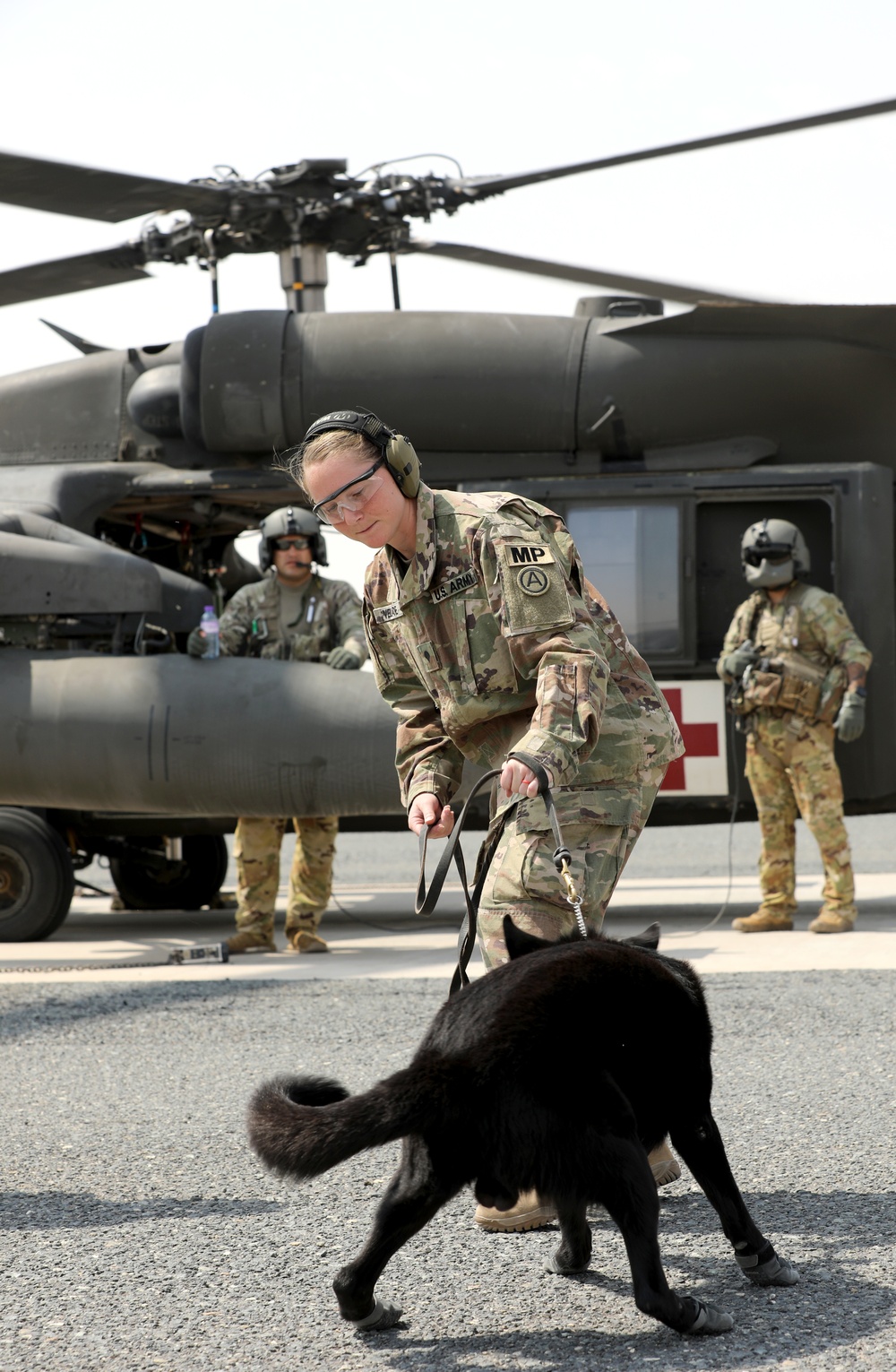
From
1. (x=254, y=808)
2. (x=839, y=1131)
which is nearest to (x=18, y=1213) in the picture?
(x=839, y=1131)

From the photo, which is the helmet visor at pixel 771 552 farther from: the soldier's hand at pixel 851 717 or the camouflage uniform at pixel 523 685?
the camouflage uniform at pixel 523 685

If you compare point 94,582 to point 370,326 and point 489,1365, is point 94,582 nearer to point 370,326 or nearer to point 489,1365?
point 370,326

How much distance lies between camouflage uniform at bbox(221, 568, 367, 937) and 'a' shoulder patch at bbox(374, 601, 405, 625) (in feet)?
13.7

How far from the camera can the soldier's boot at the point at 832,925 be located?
7.29m

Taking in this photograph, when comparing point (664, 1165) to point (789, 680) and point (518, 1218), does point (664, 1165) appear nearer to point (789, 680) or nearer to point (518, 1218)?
point (518, 1218)

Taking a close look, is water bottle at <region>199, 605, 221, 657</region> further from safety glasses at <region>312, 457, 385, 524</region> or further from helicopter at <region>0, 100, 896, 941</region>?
safety glasses at <region>312, 457, 385, 524</region>

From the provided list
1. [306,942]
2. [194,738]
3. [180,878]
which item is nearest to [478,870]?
[306,942]

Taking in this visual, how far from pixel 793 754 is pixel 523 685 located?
15.6 ft

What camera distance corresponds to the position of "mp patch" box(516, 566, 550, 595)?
2936 mm

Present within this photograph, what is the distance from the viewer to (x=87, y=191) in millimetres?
8008

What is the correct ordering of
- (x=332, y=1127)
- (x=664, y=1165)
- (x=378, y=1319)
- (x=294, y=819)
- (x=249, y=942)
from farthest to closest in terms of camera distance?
(x=294, y=819)
(x=249, y=942)
(x=664, y=1165)
(x=378, y=1319)
(x=332, y=1127)

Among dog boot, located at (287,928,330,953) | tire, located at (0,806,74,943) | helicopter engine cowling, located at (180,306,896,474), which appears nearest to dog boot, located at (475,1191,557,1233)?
dog boot, located at (287,928,330,953)

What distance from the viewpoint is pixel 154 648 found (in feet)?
29.2

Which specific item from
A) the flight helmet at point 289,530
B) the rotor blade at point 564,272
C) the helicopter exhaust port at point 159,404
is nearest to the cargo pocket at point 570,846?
the flight helmet at point 289,530
